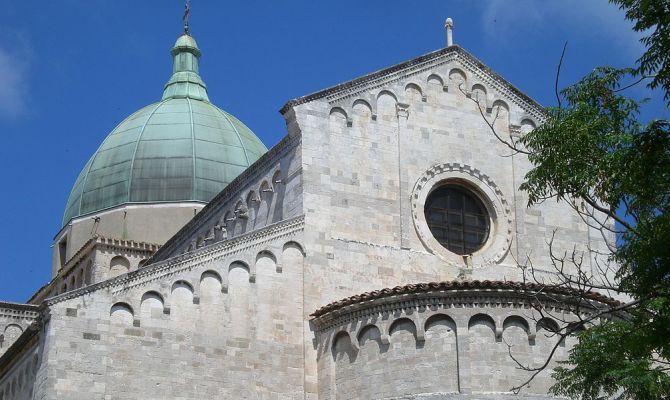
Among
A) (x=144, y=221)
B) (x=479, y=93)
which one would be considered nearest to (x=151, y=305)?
(x=479, y=93)

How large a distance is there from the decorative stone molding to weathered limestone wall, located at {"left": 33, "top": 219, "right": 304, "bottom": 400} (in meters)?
3.06

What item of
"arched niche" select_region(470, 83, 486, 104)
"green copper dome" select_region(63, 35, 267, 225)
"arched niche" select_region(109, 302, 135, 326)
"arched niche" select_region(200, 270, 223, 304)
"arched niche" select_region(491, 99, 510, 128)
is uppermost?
"green copper dome" select_region(63, 35, 267, 225)

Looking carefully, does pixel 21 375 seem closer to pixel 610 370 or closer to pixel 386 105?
pixel 386 105

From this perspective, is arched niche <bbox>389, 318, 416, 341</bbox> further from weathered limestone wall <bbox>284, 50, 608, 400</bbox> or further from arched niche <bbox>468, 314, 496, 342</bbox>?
weathered limestone wall <bbox>284, 50, 608, 400</bbox>

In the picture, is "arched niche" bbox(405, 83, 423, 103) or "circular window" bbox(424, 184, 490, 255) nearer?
"circular window" bbox(424, 184, 490, 255)

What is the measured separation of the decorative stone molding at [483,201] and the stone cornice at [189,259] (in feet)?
9.80

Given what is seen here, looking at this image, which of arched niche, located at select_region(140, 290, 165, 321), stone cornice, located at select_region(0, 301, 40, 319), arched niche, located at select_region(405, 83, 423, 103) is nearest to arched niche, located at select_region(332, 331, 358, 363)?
arched niche, located at select_region(140, 290, 165, 321)

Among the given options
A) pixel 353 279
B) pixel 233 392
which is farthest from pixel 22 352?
pixel 353 279

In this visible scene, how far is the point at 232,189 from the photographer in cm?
3055

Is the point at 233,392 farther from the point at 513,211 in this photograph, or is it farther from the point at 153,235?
the point at 153,235

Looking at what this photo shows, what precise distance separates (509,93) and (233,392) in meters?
10.6

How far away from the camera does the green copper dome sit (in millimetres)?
39406

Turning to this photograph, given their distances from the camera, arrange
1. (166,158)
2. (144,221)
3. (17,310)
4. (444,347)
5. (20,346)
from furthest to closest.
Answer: (166,158)
(144,221)
(17,310)
(20,346)
(444,347)

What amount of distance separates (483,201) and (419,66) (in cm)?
350
